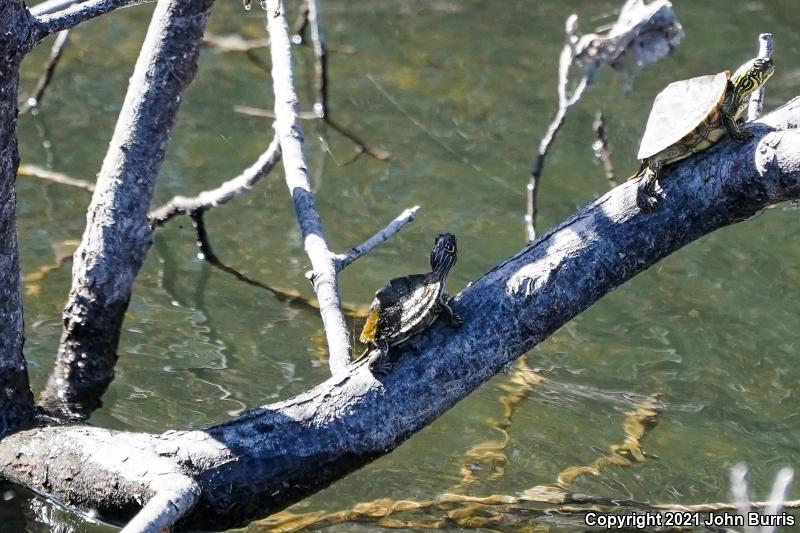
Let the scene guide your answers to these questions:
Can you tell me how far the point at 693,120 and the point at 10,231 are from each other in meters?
2.30

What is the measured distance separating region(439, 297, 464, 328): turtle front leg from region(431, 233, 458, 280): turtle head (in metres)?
0.18

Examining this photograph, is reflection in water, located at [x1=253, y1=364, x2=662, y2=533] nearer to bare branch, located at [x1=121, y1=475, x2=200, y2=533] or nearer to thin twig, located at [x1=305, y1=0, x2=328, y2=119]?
bare branch, located at [x1=121, y1=475, x2=200, y2=533]

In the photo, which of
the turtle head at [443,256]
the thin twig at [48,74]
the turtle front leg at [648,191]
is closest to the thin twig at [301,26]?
the thin twig at [48,74]

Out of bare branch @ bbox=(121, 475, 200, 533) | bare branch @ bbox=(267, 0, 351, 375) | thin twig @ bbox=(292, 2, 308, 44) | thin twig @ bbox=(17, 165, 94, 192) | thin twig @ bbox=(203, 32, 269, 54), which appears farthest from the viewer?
thin twig @ bbox=(203, 32, 269, 54)


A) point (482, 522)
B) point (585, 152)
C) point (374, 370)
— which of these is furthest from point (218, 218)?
point (374, 370)

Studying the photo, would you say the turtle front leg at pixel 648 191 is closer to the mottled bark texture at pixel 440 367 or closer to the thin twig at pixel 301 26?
the mottled bark texture at pixel 440 367

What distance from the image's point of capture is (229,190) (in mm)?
4680

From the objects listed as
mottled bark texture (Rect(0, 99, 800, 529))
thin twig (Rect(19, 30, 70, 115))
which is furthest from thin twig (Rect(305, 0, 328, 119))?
mottled bark texture (Rect(0, 99, 800, 529))

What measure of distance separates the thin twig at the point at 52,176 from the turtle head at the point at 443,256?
3165mm

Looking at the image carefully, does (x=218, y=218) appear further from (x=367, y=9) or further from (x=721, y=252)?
(x=367, y=9)

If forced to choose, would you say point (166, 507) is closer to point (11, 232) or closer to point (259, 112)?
point (11, 232)

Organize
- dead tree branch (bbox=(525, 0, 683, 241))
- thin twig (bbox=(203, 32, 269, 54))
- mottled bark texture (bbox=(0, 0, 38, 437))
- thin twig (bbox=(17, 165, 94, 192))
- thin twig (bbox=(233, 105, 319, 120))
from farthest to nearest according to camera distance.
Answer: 1. thin twig (bbox=(203, 32, 269, 54))
2. thin twig (bbox=(233, 105, 319, 120))
3. thin twig (bbox=(17, 165, 94, 192))
4. dead tree branch (bbox=(525, 0, 683, 241))
5. mottled bark texture (bbox=(0, 0, 38, 437))

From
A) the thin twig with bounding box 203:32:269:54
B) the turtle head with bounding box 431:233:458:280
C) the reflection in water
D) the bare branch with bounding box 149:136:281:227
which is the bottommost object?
the reflection in water

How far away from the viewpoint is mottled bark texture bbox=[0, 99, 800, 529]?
3.02m
